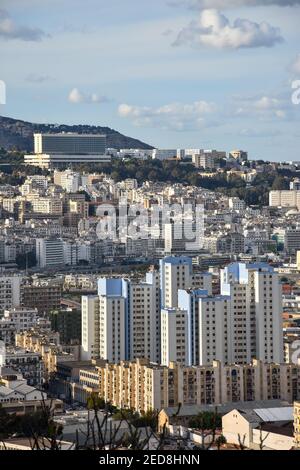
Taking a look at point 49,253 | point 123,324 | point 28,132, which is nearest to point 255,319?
point 123,324

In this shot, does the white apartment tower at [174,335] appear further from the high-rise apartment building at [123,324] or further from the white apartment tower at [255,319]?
the high-rise apartment building at [123,324]

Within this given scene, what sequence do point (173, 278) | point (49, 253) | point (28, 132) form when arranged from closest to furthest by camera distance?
point (173, 278) < point (49, 253) < point (28, 132)

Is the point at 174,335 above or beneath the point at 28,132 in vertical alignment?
beneath

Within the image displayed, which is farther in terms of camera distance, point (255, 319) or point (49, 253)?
point (49, 253)

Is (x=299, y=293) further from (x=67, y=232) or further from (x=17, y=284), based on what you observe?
(x=67, y=232)

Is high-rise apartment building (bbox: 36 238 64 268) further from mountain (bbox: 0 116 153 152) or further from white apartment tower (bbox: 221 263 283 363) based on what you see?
mountain (bbox: 0 116 153 152)

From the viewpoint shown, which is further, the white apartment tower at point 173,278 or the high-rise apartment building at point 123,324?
the white apartment tower at point 173,278

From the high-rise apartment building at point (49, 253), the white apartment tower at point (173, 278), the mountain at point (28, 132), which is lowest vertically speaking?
the high-rise apartment building at point (49, 253)

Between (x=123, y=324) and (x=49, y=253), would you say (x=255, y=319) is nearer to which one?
(x=123, y=324)

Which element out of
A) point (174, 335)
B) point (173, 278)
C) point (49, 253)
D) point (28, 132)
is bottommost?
point (49, 253)

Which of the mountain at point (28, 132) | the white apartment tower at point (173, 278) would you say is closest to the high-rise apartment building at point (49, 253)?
the white apartment tower at point (173, 278)
